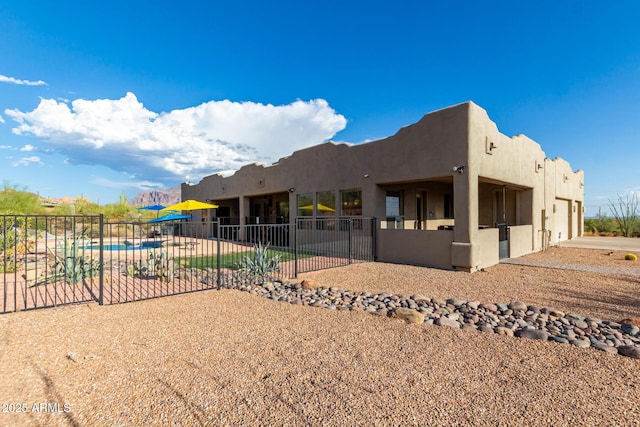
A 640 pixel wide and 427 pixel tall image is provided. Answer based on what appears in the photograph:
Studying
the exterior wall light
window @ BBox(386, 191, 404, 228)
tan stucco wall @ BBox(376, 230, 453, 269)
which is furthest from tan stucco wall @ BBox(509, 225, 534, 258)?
the exterior wall light

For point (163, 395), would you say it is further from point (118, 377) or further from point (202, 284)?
point (202, 284)

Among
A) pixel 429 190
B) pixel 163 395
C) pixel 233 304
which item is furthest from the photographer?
pixel 429 190

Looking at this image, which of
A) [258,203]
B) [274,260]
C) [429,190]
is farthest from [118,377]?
[258,203]

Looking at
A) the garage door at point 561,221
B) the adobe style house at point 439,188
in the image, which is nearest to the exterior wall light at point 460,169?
the adobe style house at point 439,188

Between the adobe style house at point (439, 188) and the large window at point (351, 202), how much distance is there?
1.7 inches

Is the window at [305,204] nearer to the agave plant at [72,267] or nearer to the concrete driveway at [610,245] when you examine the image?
the agave plant at [72,267]

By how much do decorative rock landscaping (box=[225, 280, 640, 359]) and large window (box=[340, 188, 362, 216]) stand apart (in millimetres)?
5699

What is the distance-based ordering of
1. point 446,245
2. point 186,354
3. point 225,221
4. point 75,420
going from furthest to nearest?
point 225,221 < point 446,245 < point 186,354 < point 75,420

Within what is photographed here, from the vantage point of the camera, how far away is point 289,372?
3.32 m

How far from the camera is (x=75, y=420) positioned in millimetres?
2545

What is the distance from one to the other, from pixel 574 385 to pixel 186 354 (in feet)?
14.2

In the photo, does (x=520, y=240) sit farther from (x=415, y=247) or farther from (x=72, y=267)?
(x=72, y=267)

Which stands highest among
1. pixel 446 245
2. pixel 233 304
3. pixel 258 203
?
pixel 258 203

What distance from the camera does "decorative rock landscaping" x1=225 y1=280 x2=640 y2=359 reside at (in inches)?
167
